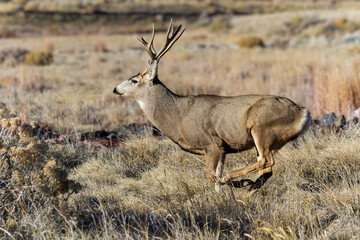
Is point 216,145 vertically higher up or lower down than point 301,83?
higher up

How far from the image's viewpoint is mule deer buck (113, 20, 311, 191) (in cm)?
556

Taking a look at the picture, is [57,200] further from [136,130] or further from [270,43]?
[270,43]

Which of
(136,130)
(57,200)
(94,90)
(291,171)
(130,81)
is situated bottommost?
(94,90)

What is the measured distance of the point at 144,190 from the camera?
6.14 m

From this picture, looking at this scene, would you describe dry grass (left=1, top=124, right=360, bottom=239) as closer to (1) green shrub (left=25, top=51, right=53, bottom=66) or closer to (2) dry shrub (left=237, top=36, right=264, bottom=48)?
(1) green shrub (left=25, top=51, right=53, bottom=66)

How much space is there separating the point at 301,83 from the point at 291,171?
9.62 m

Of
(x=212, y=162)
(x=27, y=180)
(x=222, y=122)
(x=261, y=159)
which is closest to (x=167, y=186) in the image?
(x=212, y=162)

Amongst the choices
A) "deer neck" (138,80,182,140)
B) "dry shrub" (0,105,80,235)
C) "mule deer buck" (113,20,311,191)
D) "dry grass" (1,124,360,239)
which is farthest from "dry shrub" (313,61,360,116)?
"dry shrub" (0,105,80,235)

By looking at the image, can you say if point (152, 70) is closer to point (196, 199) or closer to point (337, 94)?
point (196, 199)

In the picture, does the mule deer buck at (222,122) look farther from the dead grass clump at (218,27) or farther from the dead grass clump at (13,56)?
the dead grass clump at (218,27)

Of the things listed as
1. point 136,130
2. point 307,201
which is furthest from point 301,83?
point 307,201

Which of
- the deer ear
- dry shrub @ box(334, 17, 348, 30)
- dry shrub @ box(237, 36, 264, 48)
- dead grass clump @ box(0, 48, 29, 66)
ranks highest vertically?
the deer ear

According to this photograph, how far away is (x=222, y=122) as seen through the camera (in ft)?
19.4

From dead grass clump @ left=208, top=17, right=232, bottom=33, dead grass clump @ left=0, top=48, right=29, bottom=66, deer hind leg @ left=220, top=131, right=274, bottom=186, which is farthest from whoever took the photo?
dead grass clump @ left=208, top=17, right=232, bottom=33
